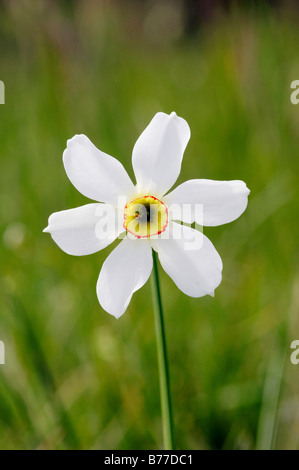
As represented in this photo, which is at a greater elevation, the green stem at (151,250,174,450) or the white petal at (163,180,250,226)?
the white petal at (163,180,250,226)

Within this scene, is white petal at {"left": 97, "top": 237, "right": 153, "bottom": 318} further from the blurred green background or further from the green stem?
the blurred green background

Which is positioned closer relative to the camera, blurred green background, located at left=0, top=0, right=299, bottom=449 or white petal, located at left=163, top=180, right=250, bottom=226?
white petal, located at left=163, top=180, right=250, bottom=226

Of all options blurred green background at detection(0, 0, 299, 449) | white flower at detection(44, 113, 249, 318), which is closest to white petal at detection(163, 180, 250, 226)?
white flower at detection(44, 113, 249, 318)

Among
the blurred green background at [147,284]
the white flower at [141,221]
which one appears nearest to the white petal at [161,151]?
the white flower at [141,221]

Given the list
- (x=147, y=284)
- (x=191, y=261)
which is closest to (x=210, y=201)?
(x=191, y=261)

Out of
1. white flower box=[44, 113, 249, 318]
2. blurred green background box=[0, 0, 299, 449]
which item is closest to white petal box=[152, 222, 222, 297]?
white flower box=[44, 113, 249, 318]

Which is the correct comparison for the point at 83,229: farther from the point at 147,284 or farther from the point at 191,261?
the point at 147,284
